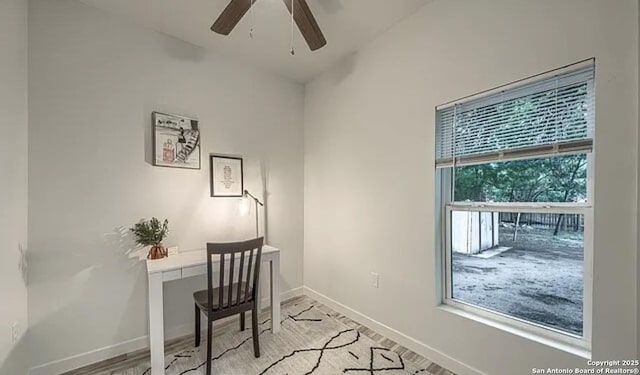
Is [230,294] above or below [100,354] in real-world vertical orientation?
above

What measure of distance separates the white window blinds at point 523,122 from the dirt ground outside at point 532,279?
0.50 meters

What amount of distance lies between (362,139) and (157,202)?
1.95m

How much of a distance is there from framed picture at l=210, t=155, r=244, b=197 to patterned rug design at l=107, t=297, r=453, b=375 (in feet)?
4.26

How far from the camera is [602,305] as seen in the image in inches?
51.7

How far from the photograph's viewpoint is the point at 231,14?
5.39ft

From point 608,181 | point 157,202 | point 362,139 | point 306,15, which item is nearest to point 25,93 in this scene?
point 157,202

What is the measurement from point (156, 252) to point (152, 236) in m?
0.14

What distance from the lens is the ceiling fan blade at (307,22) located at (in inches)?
63.6

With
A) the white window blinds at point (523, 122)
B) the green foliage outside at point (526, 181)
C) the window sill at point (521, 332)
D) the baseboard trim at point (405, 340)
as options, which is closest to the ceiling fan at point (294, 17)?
the white window blinds at point (523, 122)

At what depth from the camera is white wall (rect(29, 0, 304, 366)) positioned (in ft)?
6.23

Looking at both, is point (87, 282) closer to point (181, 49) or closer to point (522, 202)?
point (181, 49)

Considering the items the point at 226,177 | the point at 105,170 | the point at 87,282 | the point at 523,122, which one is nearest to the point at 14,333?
the point at 87,282

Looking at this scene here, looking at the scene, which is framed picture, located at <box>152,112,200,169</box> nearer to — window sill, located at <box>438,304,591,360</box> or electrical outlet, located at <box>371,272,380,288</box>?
electrical outlet, located at <box>371,272,380,288</box>

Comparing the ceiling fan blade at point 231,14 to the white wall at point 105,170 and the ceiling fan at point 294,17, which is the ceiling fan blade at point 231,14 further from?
the white wall at point 105,170
